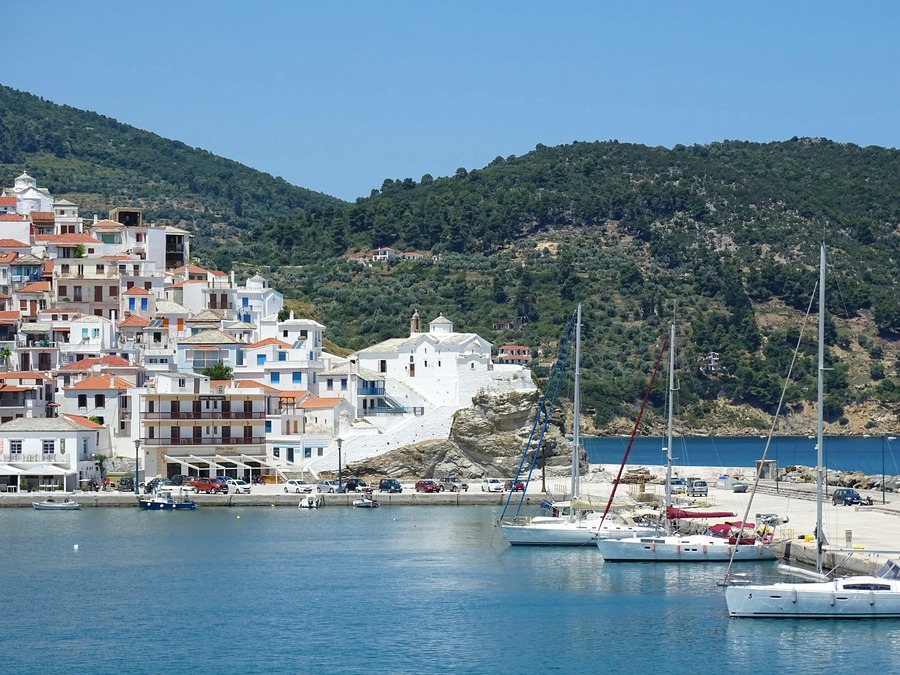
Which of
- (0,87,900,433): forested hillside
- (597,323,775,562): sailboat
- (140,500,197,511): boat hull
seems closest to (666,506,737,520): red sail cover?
(597,323,775,562): sailboat

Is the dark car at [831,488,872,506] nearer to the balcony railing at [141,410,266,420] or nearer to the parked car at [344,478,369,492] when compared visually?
the parked car at [344,478,369,492]

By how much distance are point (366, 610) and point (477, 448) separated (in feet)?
123

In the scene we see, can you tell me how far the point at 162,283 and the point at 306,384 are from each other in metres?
19.5

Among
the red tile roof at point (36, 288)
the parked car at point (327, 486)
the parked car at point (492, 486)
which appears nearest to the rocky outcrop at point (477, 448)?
the parked car at point (327, 486)

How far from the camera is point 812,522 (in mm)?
65250

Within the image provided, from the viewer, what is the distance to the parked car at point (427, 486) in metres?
82.4

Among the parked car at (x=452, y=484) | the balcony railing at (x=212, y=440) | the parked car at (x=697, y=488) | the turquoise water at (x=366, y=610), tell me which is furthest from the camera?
the balcony railing at (x=212, y=440)

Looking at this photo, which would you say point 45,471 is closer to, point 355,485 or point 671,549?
point 355,485

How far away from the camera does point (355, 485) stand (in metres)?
84.0

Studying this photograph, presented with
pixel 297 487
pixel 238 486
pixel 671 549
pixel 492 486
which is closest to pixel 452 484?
pixel 492 486

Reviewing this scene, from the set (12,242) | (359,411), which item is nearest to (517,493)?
(359,411)

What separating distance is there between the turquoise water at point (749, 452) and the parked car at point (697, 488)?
96.7 ft

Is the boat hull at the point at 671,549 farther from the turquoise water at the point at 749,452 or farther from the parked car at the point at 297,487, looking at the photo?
the turquoise water at the point at 749,452

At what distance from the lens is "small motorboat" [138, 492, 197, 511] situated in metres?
77.3
